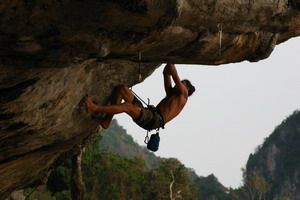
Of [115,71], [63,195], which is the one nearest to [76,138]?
[115,71]

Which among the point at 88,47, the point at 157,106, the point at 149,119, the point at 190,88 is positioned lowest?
the point at 88,47

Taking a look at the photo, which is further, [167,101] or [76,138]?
[76,138]

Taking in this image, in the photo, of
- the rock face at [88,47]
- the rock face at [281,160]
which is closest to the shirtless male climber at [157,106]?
the rock face at [88,47]

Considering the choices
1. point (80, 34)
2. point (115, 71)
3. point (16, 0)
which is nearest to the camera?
point (16, 0)

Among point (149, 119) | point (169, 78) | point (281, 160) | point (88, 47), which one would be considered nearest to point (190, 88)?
point (169, 78)

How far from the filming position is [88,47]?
364 cm

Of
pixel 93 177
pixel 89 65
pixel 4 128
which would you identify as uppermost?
pixel 93 177

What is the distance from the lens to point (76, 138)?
22.6 ft

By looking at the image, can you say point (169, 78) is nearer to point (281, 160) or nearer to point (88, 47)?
point (88, 47)

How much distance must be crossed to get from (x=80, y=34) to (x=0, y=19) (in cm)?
61

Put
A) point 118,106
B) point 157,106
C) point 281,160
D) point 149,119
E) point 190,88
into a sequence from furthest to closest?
point 281,160 < point 190,88 < point 157,106 < point 149,119 < point 118,106

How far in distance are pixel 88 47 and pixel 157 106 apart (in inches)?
108

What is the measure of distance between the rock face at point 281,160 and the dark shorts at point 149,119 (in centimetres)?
5606

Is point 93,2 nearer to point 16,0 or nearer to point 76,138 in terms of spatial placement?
point 16,0
